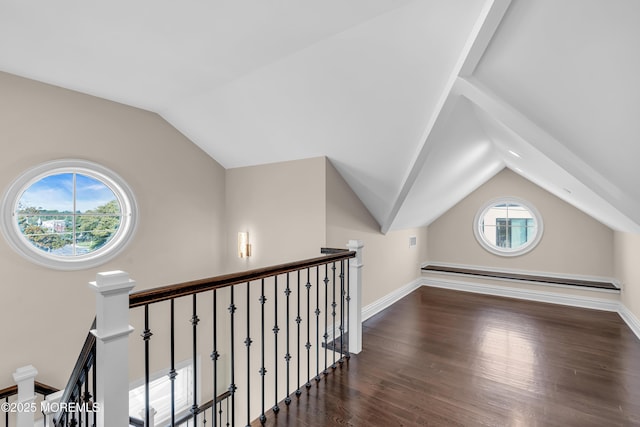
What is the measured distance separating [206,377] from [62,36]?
4650 mm

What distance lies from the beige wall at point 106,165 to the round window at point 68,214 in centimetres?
9

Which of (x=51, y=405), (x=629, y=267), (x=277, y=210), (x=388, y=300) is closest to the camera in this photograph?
(x=51, y=405)

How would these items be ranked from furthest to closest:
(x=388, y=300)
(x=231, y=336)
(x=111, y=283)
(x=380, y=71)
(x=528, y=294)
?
(x=528, y=294) < (x=388, y=300) < (x=380, y=71) < (x=231, y=336) < (x=111, y=283)

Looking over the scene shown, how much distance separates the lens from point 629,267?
3592 mm

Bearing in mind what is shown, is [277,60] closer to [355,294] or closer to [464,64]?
[464,64]

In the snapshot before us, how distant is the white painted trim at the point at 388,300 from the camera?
3920 mm

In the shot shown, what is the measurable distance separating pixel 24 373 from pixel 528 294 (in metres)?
6.47

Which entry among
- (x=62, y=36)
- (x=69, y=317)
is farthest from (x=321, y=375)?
(x=62, y=36)

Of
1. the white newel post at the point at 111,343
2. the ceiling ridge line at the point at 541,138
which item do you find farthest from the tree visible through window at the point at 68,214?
the ceiling ridge line at the point at 541,138

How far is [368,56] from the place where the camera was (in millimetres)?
2199

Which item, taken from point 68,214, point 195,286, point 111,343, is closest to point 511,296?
point 195,286

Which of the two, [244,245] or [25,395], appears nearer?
[25,395]

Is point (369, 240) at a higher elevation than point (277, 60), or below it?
below

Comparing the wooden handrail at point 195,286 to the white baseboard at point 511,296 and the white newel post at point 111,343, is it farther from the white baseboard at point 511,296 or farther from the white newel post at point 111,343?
the white baseboard at point 511,296
